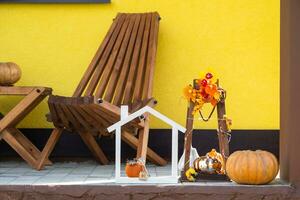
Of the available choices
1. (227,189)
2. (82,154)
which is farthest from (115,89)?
(227,189)

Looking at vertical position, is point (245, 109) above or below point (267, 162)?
above

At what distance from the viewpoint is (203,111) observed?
574 cm

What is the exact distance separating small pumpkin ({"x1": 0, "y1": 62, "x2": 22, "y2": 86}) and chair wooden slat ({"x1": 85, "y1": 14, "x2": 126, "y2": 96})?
2.01 feet

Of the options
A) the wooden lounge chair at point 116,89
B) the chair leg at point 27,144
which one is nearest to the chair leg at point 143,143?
the wooden lounge chair at point 116,89

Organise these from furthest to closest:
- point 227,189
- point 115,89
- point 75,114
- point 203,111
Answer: point 203,111, point 115,89, point 75,114, point 227,189

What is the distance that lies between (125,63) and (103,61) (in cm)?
18

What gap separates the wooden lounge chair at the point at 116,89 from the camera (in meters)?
4.70

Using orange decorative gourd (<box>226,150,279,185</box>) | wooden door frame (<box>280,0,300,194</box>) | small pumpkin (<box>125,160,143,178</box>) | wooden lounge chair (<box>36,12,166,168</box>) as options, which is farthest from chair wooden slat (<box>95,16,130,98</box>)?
wooden door frame (<box>280,0,300,194</box>)

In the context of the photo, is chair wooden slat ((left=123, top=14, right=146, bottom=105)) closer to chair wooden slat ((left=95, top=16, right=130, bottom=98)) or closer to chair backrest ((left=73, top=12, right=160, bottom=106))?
chair backrest ((left=73, top=12, right=160, bottom=106))

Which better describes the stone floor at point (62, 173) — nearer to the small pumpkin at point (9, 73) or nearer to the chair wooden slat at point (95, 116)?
the chair wooden slat at point (95, 116)

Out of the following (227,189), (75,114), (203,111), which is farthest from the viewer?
(203,111)

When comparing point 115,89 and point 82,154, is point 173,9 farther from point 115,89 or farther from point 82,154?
point 82,154

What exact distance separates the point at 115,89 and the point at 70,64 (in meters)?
0.76

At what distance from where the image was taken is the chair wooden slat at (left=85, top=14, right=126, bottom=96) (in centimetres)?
519
